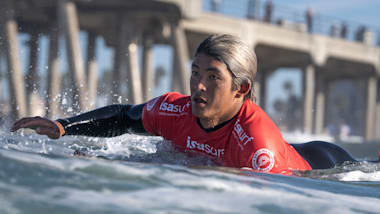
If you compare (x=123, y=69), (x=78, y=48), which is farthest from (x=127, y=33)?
(x=78, y=48)

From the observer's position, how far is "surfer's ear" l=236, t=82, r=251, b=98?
366 centimetres

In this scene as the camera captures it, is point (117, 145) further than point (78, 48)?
No

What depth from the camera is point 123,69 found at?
64.9 ft

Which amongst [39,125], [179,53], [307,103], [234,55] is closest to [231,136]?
[234,55]

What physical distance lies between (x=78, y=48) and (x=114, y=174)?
14.6m

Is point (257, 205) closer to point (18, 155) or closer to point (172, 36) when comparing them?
point (18, 155)

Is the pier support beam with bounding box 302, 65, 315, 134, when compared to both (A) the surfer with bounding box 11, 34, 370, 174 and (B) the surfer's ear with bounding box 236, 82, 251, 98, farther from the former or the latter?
(B) the surfer's ear with bounding box 236, 82, 251, 98

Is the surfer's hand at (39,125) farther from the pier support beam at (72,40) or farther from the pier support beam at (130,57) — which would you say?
the pier support beam at (130,57)

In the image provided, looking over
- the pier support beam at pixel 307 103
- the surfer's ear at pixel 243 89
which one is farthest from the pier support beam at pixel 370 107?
the surfer's ear at pixel 243 89

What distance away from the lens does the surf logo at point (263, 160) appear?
10.6 feet

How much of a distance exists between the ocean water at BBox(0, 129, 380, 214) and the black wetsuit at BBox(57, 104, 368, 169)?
1.24 meters

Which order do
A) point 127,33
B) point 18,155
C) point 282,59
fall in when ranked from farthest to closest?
point 282,59 → point 127,33 → point 18,155

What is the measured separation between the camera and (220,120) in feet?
12.2

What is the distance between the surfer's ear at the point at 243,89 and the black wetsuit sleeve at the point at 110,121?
972 millimetres
